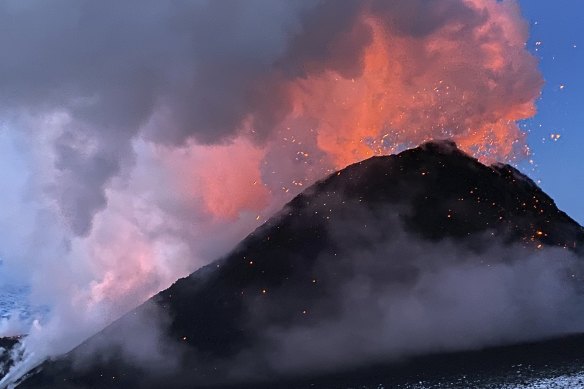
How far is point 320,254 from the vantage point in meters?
178

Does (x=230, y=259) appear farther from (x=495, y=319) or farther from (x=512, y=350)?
(x=512, y=350)

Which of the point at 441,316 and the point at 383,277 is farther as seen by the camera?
the point at 383,277

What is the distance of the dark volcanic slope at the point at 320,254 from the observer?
15850cm

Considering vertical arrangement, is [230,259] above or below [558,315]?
above

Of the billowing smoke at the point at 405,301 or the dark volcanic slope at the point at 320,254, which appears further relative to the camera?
the dark volcanic slope at the point at 320,254

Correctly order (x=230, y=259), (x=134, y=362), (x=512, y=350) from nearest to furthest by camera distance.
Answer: (x=512, y=350) → (x=134, y=362) → (x=230, y=259)

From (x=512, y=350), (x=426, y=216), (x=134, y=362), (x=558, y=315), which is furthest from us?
(x=426, y=216)

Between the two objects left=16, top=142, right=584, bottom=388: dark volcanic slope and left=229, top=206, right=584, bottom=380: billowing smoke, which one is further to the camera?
left=16, top=142, right=584, bottom=388: dark volcanic slope

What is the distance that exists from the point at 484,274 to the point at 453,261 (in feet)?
33.9

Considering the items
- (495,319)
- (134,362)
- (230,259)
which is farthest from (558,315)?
(134,362)

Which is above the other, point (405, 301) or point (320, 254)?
point (320, 254)

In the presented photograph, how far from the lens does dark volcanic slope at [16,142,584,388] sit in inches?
6240

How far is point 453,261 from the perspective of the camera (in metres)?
185

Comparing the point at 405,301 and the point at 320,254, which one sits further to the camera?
the point at 320,254
